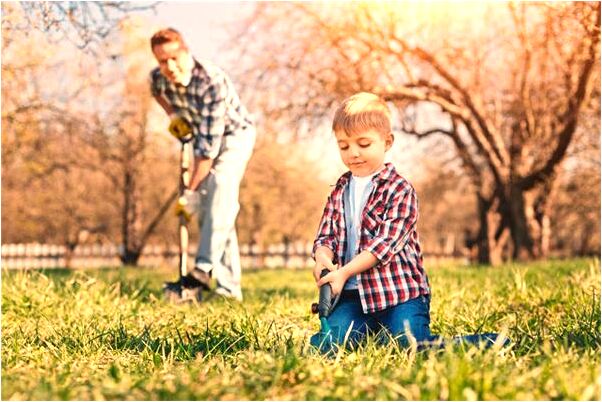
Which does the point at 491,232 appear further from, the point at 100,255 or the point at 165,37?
the point at 100,255

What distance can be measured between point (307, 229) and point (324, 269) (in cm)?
3204

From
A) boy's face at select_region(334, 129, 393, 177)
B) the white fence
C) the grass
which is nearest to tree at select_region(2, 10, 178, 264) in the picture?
the white fence

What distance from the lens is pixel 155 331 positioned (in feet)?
13.0

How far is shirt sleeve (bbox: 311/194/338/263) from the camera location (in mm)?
3576

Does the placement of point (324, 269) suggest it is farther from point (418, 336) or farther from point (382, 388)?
point (382, 388)

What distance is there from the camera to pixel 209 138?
589 centimetres

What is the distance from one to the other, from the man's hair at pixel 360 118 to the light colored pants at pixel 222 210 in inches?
108

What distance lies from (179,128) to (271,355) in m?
3.69


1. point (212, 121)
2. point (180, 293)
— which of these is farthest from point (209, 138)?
point (180, 293)

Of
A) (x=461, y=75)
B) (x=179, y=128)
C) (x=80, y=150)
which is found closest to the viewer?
(x=179, y=128)

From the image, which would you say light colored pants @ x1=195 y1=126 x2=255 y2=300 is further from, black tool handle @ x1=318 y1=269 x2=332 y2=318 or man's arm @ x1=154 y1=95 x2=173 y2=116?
black tool handle @ x1=318 y1=269 x2=332 y2=318

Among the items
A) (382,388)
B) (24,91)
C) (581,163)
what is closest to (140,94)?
(24,91)

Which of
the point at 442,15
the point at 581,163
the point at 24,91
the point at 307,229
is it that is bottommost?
the point at 307,229

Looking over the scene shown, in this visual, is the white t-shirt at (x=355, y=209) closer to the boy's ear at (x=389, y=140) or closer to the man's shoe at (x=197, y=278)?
the boy's ear at (x=389, y=140)
